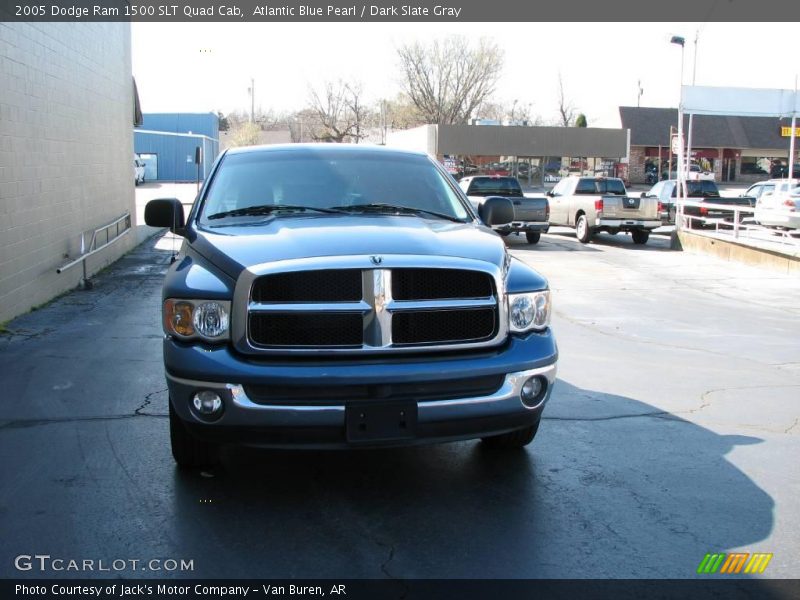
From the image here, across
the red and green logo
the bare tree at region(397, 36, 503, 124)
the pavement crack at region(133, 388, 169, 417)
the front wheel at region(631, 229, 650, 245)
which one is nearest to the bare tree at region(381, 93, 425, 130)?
the bare tree at region(397, 36, 503, 124)

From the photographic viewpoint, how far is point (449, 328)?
433 centimetres

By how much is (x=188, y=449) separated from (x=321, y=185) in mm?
1977

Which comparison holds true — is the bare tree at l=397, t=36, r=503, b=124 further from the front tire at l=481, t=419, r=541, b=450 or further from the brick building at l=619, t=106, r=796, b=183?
the front tire at l=481, t=419, r=541, b=450

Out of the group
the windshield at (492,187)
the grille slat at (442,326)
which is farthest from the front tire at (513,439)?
the windshield at (492,187)

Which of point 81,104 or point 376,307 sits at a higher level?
point 81,104

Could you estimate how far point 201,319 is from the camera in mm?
4234

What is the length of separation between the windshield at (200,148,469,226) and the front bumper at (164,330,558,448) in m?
1.45

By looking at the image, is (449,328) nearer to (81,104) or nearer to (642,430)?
(642,430)

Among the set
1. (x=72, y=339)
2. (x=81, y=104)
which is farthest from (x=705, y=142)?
(x=72, y=339)

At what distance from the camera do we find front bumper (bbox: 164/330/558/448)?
13.2ft

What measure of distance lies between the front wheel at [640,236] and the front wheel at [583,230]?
3.86 ft

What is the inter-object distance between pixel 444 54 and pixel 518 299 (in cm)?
6564

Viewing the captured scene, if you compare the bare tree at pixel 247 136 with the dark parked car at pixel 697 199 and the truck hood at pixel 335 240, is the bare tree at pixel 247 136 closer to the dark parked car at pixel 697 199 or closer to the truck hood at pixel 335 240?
the dark parked car at pixel 697 199

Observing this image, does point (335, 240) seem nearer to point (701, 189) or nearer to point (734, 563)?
point (734, 563)
